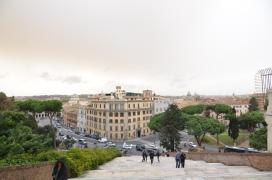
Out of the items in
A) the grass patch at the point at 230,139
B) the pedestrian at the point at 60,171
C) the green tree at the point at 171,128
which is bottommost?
the grass patch at the point at 230,139

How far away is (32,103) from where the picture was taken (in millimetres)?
60312

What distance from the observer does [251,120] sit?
62.4 metres

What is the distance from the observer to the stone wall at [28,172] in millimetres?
9848

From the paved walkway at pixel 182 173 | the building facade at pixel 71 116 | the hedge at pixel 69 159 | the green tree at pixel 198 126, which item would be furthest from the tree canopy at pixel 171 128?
the building facade at pixel 71 116

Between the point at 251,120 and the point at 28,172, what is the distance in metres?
55.7

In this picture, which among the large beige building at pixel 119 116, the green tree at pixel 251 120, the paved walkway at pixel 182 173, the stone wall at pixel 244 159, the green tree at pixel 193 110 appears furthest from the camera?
the large beige building at pixel 119 116

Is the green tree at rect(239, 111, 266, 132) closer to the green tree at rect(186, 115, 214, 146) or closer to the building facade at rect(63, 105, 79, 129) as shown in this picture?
the green tree at rect(186, 115, 214, 146)

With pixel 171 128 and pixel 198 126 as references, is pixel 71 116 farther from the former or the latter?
pixel 198 126

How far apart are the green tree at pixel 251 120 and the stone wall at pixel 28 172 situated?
53.2 meters

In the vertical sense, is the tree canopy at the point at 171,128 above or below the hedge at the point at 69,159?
below

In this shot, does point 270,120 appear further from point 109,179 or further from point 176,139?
point 176,139

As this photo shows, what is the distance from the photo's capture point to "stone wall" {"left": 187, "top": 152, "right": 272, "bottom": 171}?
14.5m

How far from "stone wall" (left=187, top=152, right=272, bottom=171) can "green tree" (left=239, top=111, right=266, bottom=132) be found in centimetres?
4161

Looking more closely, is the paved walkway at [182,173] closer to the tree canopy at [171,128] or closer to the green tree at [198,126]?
the tree canopy at [171,128]
